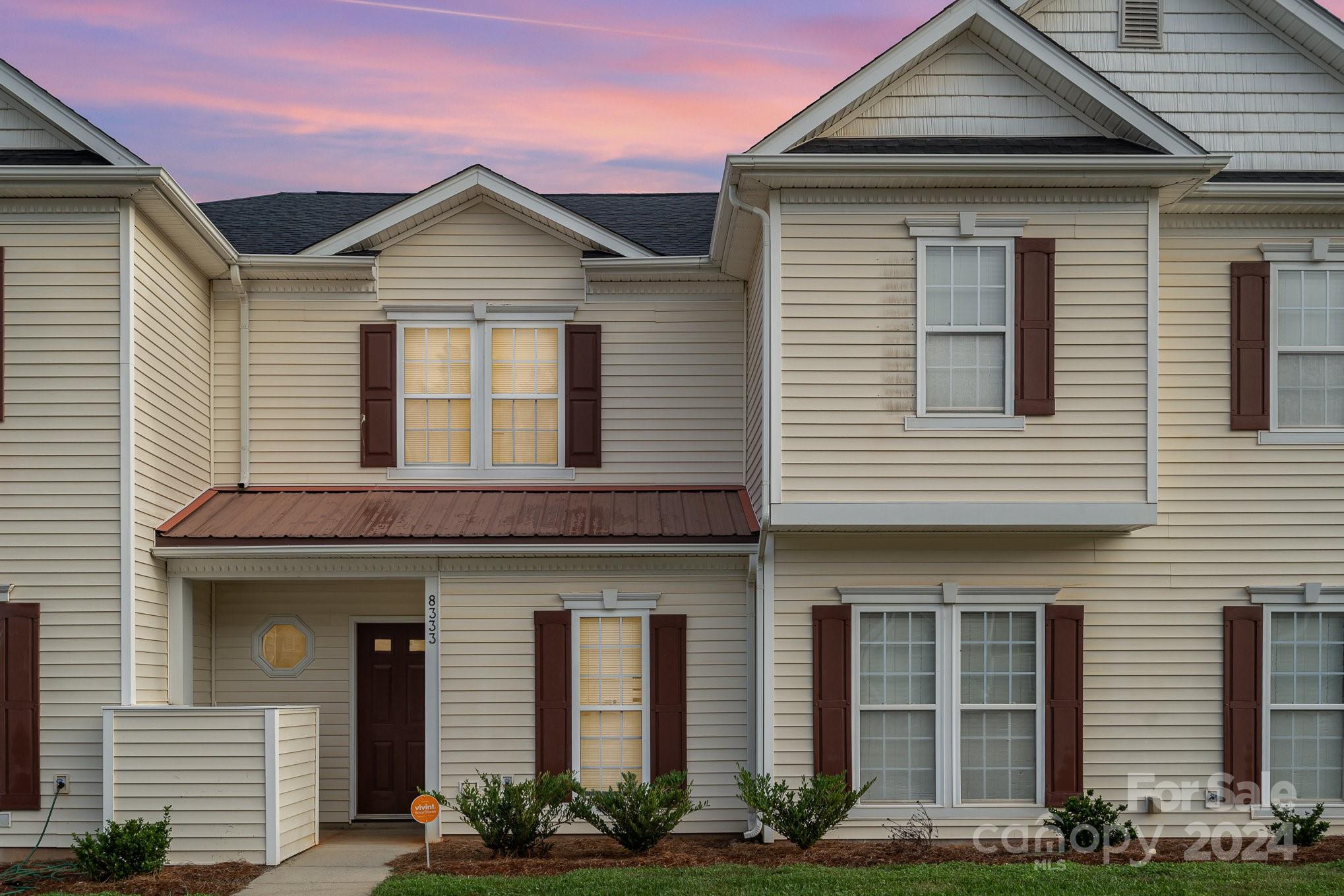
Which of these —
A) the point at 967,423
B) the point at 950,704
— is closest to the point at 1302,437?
the point at 967,423

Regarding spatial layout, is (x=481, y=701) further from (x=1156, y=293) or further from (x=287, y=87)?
(x=287, y=87)

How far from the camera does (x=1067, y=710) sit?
40.1 feet

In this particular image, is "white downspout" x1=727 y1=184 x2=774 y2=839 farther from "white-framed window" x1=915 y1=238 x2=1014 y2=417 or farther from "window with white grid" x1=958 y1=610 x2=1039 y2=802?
"window with white grid" x1=958 y1=610 x2=1039 y2=802

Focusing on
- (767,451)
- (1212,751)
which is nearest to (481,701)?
(767,451)

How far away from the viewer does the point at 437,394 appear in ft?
48.5

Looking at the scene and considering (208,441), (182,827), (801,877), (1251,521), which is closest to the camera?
(801,877)

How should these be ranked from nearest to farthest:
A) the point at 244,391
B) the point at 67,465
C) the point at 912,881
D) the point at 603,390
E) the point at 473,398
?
the point at 912,881
the point at 67,465
the point at 244,391
the point at 473,398
the point at 603,390

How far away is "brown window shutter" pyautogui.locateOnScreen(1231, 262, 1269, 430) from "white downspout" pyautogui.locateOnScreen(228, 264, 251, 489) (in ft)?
32.8

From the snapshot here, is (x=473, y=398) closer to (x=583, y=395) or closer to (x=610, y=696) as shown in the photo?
(x=583, y=395)

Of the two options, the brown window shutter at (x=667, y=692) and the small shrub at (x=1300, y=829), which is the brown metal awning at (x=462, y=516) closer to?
the brown window shutter at (x=667, y=692)

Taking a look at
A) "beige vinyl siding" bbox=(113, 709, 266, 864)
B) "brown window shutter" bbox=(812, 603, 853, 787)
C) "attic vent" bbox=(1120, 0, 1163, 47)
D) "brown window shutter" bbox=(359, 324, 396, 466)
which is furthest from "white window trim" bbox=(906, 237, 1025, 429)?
"beige vinyl siding" bbox=(113, 709, 266, 864)

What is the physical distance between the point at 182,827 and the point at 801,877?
215 inches

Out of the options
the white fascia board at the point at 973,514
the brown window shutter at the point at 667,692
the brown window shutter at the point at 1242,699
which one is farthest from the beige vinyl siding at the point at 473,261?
the brown window shutter at the point at 1242,699

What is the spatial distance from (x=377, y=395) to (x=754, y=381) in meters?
4.11
